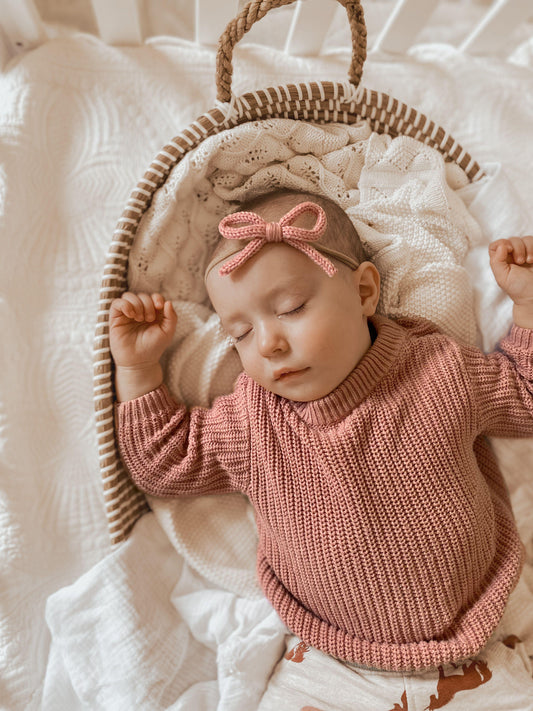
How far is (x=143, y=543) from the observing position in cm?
114

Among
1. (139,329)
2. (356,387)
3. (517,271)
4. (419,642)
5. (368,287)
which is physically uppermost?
(517,271)

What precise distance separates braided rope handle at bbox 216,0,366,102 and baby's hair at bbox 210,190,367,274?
8.4 inches

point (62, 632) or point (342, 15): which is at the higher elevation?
point (342, 15)

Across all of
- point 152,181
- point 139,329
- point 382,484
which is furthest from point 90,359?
point 382,484

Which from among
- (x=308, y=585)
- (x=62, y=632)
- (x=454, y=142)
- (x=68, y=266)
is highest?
(x=454, y=142)

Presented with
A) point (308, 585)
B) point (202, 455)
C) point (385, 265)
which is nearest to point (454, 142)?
point (385, 265)

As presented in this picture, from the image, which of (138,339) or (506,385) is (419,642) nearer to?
(506,385)

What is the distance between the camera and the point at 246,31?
3.37 feet

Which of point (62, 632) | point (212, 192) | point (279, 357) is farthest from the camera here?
point (212, 192)

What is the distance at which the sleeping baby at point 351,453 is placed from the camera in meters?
0.97

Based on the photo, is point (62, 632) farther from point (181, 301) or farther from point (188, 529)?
point (181, 301)

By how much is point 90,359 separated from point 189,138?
47 centimetres

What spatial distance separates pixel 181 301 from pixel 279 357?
0.33 meters

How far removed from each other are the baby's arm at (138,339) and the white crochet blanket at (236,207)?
0.05 meters
